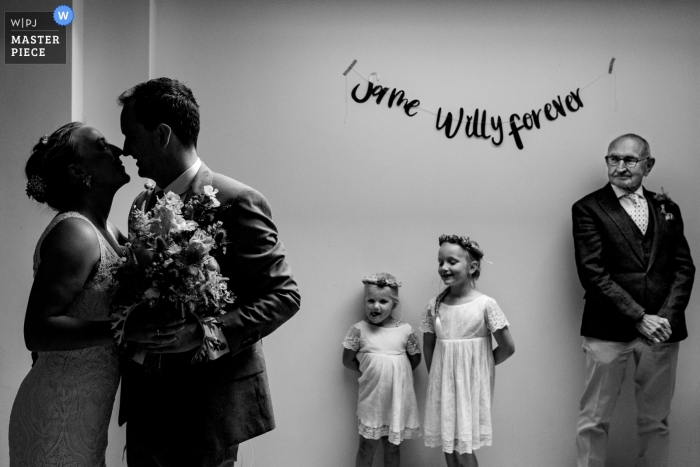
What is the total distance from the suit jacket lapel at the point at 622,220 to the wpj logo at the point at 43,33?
3463 millimetres

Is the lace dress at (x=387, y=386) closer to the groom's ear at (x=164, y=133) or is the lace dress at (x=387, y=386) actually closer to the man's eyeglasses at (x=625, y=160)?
the man's eyeglasses at (x=625, y=160)

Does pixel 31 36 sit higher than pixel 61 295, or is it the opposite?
pixel 31 36

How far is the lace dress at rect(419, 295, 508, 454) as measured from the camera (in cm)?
434

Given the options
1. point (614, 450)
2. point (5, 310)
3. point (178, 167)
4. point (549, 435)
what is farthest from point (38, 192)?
point (614, 450)

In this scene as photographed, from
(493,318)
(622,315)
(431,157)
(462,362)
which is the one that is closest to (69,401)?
(462,362)

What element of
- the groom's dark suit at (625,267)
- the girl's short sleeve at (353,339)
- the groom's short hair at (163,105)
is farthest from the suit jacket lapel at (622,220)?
the groom's short hair at (163,105)

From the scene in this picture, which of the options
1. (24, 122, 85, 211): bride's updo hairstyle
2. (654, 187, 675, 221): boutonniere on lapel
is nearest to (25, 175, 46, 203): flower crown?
(24, 122, 85, 211): bride's updo hairstyle

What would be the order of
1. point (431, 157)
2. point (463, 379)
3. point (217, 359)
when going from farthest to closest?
point (431, 157)
point (463, 379)
point (217, 359)

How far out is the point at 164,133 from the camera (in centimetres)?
230

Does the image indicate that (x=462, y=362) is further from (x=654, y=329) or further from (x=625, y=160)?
(x=625, y=160)

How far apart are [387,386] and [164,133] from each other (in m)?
2.68

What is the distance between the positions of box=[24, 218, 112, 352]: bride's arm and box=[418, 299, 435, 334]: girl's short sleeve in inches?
102

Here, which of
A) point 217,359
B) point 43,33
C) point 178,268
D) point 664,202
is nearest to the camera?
point 178,268

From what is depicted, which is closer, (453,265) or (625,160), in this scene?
(453,265)
